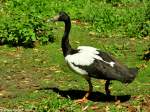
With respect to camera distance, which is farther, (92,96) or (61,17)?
(61,17)

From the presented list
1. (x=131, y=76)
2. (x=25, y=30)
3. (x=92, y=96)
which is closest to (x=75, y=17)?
(x=25, y=30)

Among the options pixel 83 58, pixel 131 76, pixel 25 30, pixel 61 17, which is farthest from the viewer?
pixel 25 30

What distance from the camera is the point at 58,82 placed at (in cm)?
1197

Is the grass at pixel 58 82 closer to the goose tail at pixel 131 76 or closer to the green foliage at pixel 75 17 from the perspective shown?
the green foliage at pixel 75 17

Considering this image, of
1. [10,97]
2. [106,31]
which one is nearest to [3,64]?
[10,97]

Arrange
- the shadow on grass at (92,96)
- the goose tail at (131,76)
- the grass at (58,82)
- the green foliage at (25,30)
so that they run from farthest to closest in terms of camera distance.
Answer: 1. the green foliage at (25,30)
2. the shadow on grass at (92,96)
3. the grass at (58,82)
4. the goose tail at (131,76)

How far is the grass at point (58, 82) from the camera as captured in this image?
1000 cm

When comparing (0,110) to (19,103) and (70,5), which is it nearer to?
(19,103)

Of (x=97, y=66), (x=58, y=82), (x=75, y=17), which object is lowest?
(x=58, y=82)

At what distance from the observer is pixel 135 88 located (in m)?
11.5

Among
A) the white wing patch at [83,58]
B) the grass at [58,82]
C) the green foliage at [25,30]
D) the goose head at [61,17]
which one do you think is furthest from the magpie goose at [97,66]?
the green foliage at [25,30]

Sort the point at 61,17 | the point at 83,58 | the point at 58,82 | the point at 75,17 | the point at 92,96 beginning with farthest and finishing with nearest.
Result: the point at 75,17 < the point at 58,82 < the point at 61,17 < the point at 92,96 < the point at 83,58

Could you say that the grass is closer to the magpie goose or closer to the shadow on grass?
the shadow on grass

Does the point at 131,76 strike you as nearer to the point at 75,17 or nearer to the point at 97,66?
the point at 97,66
